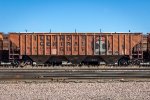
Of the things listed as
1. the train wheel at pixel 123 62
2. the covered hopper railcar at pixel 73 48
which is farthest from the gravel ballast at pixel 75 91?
the train wheel at pixel 123 62

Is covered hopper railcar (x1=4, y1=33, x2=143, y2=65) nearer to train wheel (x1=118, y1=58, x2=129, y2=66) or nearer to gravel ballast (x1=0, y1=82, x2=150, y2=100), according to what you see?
train wheel (x1=118, y1=58, x2=129, y2=66)

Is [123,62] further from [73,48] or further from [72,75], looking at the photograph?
[72,75]

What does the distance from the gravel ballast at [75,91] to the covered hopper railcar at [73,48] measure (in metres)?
14.7

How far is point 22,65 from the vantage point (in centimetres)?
3106

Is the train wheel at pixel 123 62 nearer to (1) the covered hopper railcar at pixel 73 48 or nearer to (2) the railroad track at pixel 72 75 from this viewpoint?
(1) the covered hopper railcar at pixel 73 48

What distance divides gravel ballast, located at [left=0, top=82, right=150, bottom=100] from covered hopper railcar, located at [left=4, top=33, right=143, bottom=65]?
1474cm

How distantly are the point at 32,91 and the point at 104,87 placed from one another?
3188mm

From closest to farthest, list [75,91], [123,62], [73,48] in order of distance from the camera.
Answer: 1. [75,91]
2. [73,48]
3. [123,62]

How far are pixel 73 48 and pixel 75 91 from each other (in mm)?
17676

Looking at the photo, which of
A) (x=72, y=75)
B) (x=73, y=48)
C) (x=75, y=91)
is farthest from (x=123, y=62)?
(x=75, y=91)

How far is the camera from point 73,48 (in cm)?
3212

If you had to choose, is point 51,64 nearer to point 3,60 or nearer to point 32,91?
point 3,60

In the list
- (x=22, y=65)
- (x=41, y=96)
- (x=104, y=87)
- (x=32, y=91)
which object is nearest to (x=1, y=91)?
(x=32, y=91)

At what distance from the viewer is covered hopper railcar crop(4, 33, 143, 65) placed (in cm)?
3194
